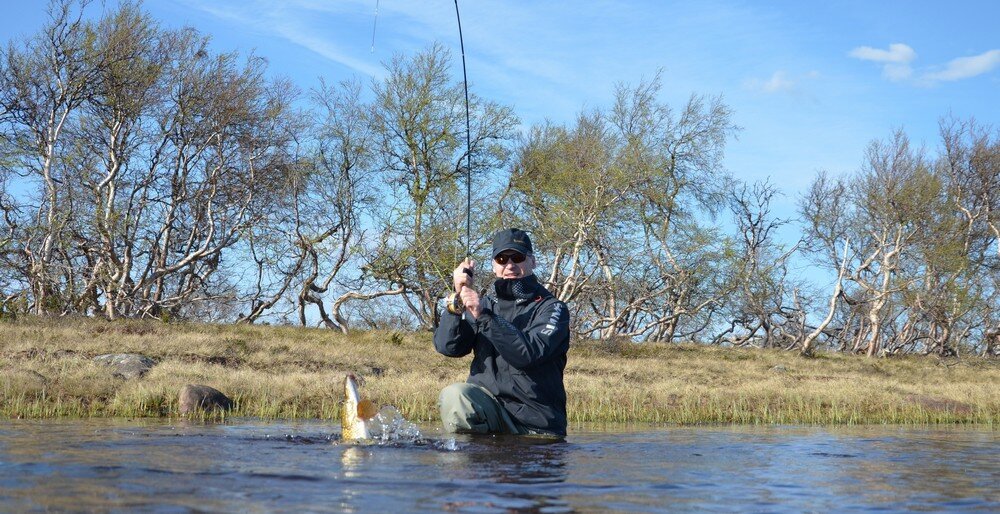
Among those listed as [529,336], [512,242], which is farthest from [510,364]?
[512,242]

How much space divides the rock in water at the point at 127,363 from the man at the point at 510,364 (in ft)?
27.1

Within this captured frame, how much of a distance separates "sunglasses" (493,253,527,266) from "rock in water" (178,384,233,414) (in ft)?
17.9

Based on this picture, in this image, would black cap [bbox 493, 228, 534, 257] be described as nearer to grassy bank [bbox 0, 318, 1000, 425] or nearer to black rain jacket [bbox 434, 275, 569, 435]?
black rain jacket [bbox 434, 275, 569, 435]

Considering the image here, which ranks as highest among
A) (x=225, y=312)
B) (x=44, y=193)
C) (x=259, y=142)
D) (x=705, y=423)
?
→ (x=259, y=142)

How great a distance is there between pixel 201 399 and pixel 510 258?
5.75m

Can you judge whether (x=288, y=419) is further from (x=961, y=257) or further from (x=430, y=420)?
(x=961, y=257)

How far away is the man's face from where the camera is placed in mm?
6234

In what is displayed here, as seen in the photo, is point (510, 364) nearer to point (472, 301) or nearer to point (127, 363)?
point (472, 301)

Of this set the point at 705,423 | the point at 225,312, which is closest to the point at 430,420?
the point at 705,423

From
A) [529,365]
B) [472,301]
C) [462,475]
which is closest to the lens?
[462,475]

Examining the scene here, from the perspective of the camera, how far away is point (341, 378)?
47.0 ft

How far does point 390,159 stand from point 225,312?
9.60 meters

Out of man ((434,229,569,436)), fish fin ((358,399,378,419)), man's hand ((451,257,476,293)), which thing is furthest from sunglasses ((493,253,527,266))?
fish fin ((358,399,378,419))

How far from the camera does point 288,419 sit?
10.2m
